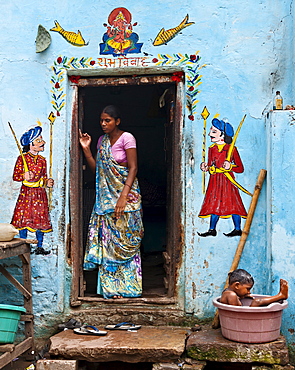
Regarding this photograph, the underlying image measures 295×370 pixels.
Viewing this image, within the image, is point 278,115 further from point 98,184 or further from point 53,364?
point 53,364

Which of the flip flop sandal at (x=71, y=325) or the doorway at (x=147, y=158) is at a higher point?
the doorway at (x=147, y=158)

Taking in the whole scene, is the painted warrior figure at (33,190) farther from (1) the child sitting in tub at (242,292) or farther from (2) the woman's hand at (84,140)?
(1) the child sitting in tub at (242,292)

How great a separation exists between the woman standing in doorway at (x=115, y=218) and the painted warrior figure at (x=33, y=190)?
49 cm

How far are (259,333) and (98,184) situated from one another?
93.9 inches

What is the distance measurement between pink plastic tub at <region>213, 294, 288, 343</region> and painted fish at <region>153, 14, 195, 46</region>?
2.72 metres

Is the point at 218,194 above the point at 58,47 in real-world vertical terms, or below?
below

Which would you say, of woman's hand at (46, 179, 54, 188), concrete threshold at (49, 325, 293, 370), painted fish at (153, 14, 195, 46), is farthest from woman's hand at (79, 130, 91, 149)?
concrete threshold at (49, 325, 293, 370)

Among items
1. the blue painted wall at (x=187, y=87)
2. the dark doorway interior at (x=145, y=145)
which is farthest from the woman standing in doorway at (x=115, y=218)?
the dark doorway interior at (x=145, y=145)

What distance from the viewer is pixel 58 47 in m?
5.43

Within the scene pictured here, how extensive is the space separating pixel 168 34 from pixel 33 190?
2194 millimetres

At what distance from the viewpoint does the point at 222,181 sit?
5227mm

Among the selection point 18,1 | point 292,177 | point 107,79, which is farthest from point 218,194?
point 18,1

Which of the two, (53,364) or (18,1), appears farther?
(18,1)

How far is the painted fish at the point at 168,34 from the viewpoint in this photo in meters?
5.29
